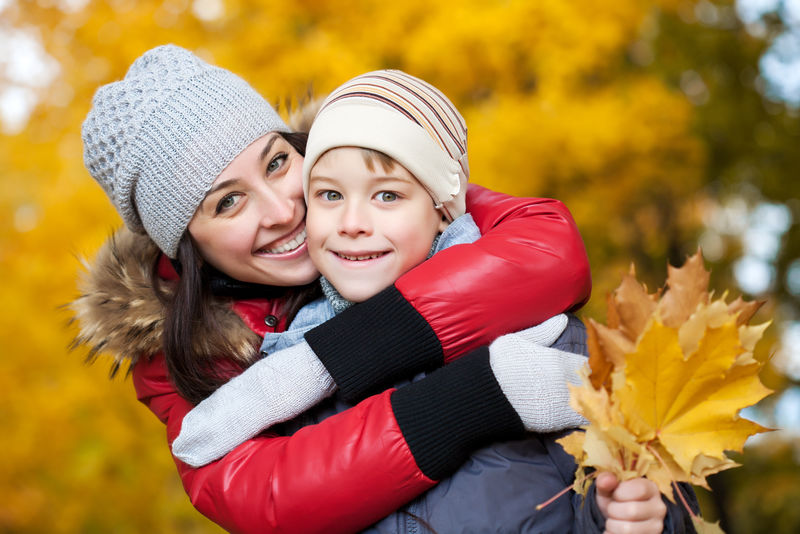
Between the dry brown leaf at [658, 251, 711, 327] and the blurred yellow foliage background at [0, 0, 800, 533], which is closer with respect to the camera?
the dry brown leaf at [658, 251, 711, 327]

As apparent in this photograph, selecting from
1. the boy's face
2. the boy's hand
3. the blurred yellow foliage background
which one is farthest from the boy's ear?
the blurred yellow foliage background

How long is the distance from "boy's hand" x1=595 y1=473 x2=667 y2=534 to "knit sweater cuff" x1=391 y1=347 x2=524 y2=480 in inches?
12.7

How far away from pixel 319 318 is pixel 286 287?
0.98 ft

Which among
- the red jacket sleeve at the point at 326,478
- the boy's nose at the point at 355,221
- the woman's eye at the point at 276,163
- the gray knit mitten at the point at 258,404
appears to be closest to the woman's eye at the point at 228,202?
the woman's eye at the point at 276,163

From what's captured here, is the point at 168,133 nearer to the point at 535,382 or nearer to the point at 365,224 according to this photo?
the point at 365,224

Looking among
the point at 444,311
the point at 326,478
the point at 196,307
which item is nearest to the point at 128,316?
the point at 196,307

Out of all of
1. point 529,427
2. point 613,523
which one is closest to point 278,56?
point 529,427

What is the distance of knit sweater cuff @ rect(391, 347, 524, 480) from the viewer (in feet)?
5.51

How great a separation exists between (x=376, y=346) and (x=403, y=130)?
59cm

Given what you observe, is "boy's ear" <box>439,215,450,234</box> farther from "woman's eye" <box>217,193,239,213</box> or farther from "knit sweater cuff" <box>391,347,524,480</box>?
"woman's eye" <box>217,193,239,213</box>

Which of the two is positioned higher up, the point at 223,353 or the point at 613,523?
the point at 223,353

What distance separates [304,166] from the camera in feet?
6.90

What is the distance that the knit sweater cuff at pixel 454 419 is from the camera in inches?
66.1

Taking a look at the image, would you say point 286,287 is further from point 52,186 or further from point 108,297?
point 52,186
